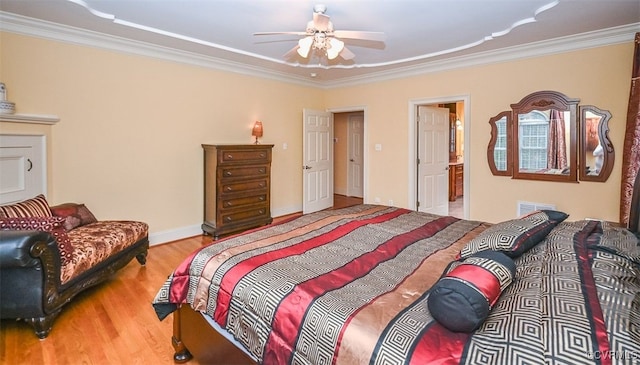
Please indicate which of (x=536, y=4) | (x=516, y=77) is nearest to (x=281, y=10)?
(x=536, y=4)

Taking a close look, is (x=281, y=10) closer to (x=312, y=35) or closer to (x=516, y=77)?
(x=312, y=35)

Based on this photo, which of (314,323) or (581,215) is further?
(581,215)

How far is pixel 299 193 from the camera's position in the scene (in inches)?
240

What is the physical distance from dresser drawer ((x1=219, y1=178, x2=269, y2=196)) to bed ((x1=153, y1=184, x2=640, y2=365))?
237 cm

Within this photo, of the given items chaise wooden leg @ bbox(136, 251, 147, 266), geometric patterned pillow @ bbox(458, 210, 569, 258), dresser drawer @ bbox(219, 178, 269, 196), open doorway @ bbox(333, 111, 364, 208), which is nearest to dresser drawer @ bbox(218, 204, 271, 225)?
dresser drawer @ bbox(219, 178, 269, 196)

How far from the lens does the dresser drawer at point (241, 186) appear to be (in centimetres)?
445

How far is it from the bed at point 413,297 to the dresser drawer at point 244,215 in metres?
2.40

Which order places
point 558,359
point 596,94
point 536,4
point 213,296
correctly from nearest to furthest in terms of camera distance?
point 558,359 → point 213,296 → point 536,4 → point 596,94

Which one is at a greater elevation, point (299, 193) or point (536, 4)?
point (536, 4)

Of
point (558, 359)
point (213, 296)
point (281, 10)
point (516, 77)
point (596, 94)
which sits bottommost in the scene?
point (213, 296)

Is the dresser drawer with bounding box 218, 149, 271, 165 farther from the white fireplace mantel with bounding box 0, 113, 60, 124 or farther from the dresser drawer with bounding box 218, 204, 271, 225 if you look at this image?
the white fireplace mantel with bounding box 0, 113, 60, 124

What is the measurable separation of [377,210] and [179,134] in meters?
2.89

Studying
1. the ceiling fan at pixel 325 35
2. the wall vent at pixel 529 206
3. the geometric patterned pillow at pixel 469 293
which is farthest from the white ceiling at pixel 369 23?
the geometric patterned pillow at pixel 469 293

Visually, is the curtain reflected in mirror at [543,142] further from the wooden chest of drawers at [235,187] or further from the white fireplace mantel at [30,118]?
the white fireplace mantel at [30,118]
